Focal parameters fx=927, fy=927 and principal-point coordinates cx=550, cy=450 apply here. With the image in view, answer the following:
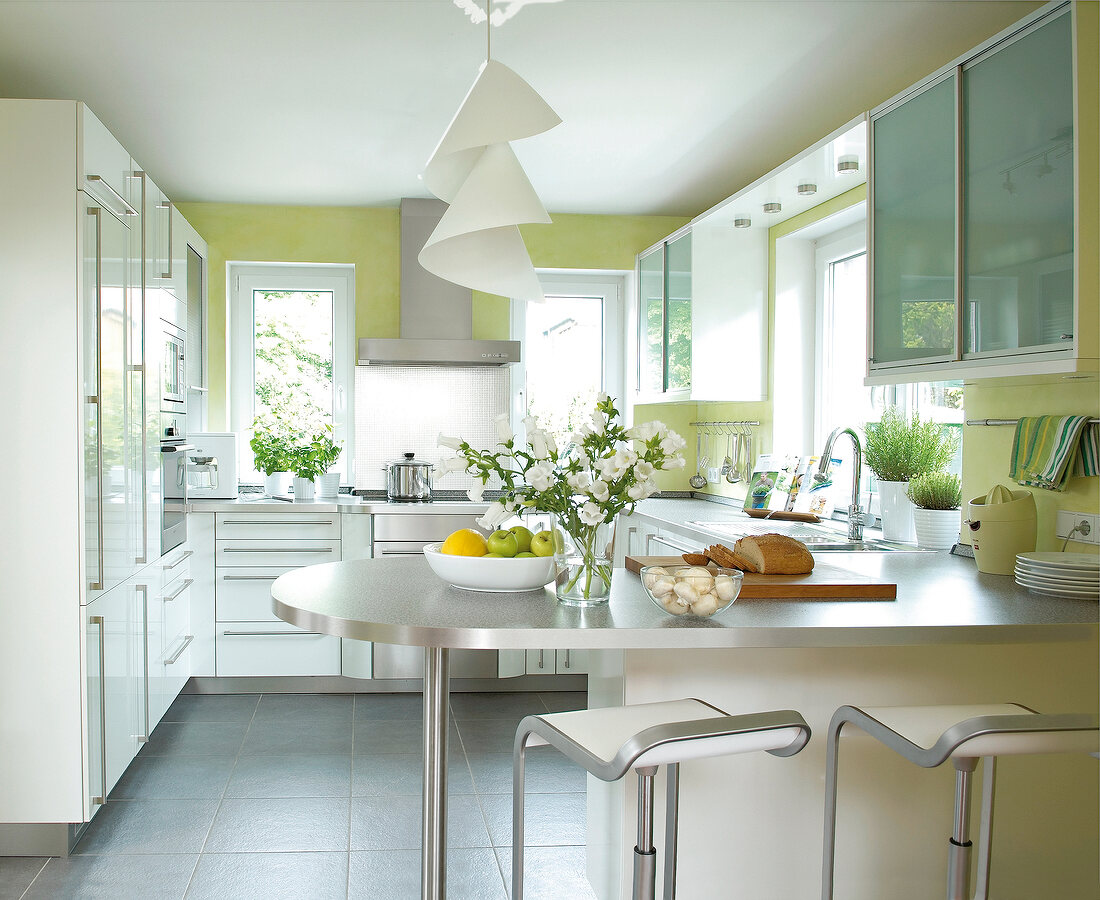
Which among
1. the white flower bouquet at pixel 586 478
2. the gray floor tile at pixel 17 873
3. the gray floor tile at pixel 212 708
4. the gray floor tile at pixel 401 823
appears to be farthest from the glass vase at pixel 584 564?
the gray floor tile at pixel 212 708

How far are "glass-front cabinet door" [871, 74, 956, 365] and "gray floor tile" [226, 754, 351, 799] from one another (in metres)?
2.30

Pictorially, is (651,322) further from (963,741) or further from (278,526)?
(963,741)

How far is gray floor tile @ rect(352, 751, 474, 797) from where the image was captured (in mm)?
3193

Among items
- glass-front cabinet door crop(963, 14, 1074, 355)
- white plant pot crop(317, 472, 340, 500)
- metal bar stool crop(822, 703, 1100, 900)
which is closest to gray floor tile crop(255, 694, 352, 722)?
white plant pot crop(317, 472, 340, 500)

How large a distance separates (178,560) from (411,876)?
190cm

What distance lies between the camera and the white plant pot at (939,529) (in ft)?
9.41

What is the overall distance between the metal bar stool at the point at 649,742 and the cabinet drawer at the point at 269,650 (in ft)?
9.25

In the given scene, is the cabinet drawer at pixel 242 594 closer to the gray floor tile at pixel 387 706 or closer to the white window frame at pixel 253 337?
the gray floor tile at pixel 387 706

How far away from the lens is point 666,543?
12.5 ft

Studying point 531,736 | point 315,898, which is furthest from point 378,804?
point 531,736

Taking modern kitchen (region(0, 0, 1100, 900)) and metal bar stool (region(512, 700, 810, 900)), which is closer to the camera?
metal bar stool (region(512, 700, 810, 900))

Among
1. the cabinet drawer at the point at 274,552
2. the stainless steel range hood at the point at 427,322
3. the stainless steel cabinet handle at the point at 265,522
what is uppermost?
the stainless steel range hood at the point at 427,322

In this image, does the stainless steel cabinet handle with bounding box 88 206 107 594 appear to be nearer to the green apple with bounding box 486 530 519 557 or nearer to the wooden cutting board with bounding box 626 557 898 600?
the green apple with bounding box 486 530 519 557

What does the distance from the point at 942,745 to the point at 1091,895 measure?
1033 mm
